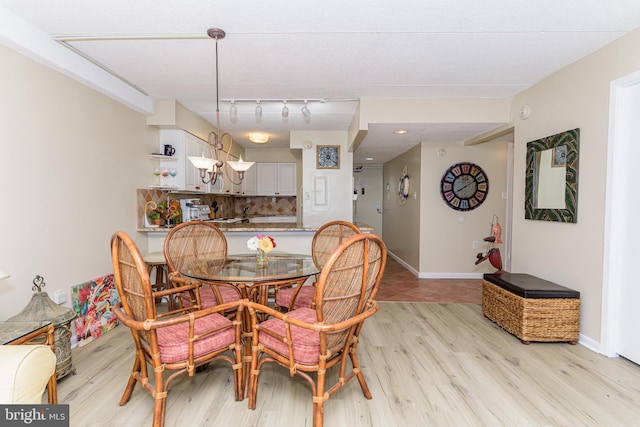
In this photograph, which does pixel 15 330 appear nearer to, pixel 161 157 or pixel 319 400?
pixel 319 400

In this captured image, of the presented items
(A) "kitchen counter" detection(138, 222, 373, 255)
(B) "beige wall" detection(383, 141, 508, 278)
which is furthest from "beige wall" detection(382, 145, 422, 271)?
(A) "kitchen counter" detection(138, 222, 373, 255)

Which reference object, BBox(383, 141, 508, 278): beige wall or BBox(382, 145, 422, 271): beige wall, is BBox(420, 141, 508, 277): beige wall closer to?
BBox(383, 141, 508, 278): beige wall

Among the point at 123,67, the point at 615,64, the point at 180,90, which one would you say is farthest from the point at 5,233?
the point at 615,64

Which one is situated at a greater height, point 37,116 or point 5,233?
point 37,116

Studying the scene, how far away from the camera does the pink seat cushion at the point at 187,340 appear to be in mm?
1577

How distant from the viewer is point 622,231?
2.31 metres

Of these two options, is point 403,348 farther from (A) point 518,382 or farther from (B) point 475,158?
(B) point 475,158

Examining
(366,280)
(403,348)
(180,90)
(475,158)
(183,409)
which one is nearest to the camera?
(366,280)

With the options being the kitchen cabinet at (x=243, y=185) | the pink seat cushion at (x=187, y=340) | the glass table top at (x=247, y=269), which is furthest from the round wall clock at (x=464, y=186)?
the pink seat cushion at (x=187, y=340)

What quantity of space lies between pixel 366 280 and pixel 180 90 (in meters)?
2.87

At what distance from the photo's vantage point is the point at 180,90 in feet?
10.7

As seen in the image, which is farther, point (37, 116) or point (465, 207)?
point (465, 207)

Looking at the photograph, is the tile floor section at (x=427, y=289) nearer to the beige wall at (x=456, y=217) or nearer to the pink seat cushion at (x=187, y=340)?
the beige wall at (x=456, y=217)

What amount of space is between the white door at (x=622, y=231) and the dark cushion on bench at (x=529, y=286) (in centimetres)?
26
